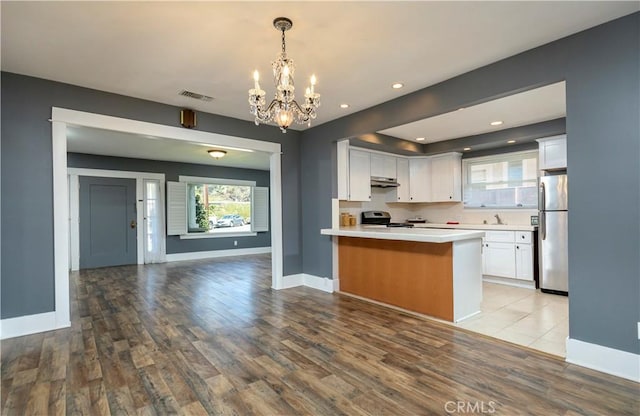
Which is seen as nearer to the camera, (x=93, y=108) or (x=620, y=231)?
(x=620, y=231)

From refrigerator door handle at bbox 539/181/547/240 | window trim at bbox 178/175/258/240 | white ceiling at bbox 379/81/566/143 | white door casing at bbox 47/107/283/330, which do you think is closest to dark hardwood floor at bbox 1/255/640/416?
white door casing at bbox 47/107/283/330

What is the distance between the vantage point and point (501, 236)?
4.97 metres

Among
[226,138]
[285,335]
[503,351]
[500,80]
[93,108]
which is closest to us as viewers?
[503,351]

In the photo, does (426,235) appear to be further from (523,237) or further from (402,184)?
(402,184)

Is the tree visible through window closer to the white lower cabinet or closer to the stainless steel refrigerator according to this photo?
the white lower cabinet

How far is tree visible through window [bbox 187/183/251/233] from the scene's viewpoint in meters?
8.15

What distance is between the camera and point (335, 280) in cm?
464

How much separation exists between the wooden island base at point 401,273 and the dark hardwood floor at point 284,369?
0.24 meters

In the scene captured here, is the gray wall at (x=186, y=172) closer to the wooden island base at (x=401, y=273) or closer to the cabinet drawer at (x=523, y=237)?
the wooden island base at (x=401, y=273)

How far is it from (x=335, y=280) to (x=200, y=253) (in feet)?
15.5

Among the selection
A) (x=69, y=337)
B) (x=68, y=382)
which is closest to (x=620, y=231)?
(x=68, y=382)

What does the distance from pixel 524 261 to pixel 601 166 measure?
2871 millimetres

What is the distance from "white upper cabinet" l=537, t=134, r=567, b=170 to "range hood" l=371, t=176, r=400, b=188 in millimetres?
2253

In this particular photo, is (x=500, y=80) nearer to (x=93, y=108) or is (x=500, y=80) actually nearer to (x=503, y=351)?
(x=503, y=351)
